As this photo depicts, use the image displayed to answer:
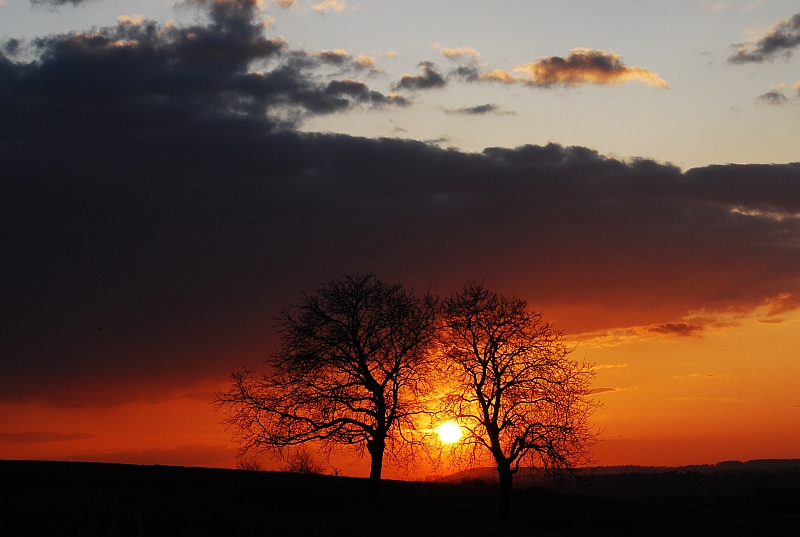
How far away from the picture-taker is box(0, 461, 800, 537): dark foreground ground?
2595 centimetres

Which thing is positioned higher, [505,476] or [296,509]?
[505,476]

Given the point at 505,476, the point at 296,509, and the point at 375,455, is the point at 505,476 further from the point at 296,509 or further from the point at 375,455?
the point at 296,509

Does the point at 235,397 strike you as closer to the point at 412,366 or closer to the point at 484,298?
the point at 412,366

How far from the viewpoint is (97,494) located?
103 feet

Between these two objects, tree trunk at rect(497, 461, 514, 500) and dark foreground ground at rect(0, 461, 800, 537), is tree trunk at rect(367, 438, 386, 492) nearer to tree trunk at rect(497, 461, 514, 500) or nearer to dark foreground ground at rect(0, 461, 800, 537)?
dark foreground ground at rect(0, 461, 800, 537)

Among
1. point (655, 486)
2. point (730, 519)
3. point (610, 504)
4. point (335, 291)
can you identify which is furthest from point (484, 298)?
point (655, 486)

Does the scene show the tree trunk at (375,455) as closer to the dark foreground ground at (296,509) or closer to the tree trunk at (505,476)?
the dark foreground ground at (296,509)

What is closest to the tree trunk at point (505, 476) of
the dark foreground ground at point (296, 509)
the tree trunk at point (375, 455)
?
the dark foreground ground at point (296, 509)

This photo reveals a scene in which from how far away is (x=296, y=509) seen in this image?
31.5 m

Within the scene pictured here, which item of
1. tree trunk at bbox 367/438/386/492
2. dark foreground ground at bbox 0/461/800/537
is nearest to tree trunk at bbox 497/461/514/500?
dark foreground ground at bbox 0/461/800/537

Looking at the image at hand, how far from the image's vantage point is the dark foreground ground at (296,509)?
2595cm

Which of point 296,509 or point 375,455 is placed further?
point 375,455

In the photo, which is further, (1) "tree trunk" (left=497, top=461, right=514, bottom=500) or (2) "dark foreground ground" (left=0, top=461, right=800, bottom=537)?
(1) "tree trunk" (left=497, top=461, right=514, bottom=500)

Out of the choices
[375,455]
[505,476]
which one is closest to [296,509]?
[375,455]
